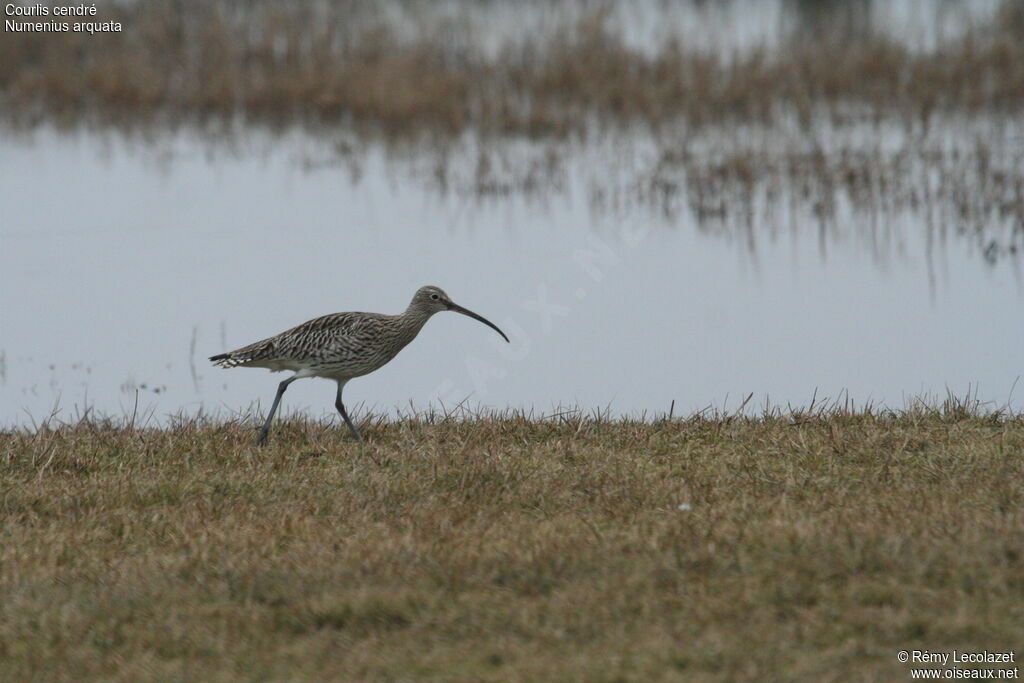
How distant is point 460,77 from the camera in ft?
61.6

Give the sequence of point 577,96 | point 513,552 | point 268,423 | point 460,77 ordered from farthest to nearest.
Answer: point 460,77 < point 577,96 < point 268,423 < point 513,552

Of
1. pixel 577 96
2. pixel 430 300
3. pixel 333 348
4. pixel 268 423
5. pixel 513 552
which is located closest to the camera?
pixel 513 552

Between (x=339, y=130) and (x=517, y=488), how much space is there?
12.2 metres

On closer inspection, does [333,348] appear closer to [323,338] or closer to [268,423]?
[323,338]

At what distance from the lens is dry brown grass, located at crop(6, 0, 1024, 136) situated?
59.8ft

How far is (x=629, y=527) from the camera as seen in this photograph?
19.6ft

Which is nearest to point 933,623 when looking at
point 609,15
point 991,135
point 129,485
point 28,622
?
point 28,622

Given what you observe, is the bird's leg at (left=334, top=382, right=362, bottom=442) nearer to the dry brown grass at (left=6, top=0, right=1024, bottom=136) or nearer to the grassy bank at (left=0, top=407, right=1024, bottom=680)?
the grassy bank at (left=0, top=407, right=1024, bottom=680)

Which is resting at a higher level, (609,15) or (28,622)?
(609,15)

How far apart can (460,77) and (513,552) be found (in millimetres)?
13895

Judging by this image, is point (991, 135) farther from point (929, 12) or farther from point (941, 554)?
point (941, 554)

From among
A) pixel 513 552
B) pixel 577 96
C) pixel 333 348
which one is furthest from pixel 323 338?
pixel 577 96

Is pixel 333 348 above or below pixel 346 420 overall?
above

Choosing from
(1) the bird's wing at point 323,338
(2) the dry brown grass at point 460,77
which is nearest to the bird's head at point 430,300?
(1) the bird's wing at point 323,338
